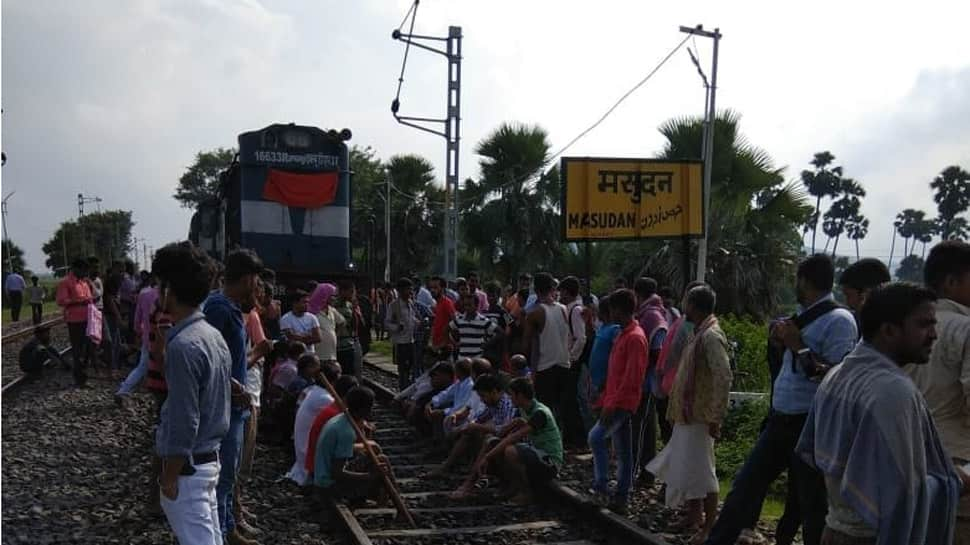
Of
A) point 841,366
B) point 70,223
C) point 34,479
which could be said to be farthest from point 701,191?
point 70,223

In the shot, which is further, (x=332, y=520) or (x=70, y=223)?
(x=70, y=223)

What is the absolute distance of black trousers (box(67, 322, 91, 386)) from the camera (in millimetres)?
11805

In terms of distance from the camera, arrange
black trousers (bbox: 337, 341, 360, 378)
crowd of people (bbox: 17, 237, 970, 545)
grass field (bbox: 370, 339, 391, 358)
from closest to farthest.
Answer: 1. crowd of people (bbox: 17, 237, 970, 545)
2. black trousers (bbox: 337, 341, 360, 378)
3. grass field (bbox: 370, 339, 391, 358)

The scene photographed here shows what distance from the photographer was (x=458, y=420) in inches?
326

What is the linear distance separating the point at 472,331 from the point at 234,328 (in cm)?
548

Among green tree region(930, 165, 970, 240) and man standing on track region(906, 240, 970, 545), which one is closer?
man standing on track region(906, 240, 970, 545)

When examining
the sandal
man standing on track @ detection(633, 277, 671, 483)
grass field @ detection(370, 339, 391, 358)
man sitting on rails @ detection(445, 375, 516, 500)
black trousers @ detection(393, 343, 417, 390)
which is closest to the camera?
the sandal

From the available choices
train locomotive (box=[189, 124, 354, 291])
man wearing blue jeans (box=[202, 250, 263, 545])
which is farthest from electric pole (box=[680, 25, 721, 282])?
man wearing blue jeans (box=[202, 250, 263, 545])

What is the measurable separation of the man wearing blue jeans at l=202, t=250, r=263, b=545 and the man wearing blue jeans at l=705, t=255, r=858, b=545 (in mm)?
2831

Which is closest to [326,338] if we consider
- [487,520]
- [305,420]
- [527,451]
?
[305,420]

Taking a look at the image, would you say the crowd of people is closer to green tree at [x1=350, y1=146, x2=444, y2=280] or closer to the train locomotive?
the train locomotive

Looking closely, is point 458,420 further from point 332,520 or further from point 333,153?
point 333,153

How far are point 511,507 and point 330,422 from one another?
5.13ft

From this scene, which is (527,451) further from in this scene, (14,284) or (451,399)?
(14,284)
